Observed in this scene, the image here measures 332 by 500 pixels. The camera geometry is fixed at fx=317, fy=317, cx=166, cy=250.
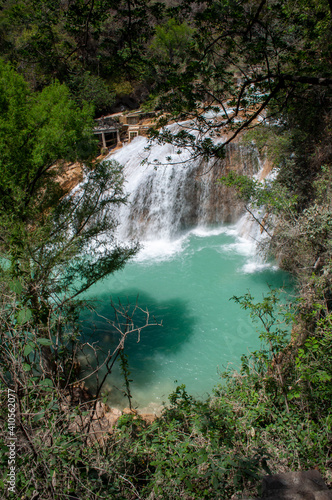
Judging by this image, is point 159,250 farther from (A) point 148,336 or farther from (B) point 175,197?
(A) point 148,336

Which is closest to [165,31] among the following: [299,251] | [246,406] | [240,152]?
[240,152]

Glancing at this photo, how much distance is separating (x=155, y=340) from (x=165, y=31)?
77.1 ft

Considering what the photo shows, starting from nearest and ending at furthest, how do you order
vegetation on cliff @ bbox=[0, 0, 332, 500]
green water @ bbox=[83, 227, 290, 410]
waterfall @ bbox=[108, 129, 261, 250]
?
vegetation on cliff @ bbox=[0, 0, 332, 500], green water @ bbox=[83, 227, 290, 410], waterfall @ bbox=[108, 129, 261, 250]

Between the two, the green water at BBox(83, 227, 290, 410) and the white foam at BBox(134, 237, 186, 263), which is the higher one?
the white foam at BBox(134, 237, 186, 263)

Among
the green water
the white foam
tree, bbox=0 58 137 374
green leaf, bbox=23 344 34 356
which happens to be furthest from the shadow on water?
green leaf, bbox=23 344 34 356

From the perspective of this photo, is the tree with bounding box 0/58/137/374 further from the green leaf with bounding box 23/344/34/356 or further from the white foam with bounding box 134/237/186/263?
the white foam with bounding box 134/237/186/263

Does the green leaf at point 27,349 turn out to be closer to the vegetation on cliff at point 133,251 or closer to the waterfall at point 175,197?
the vegetation on cliff at point 133,251

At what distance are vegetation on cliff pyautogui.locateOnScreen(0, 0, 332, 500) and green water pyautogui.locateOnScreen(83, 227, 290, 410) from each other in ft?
4.04

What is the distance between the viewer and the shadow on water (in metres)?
7.40

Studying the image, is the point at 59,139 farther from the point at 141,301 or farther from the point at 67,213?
the point at 141,301

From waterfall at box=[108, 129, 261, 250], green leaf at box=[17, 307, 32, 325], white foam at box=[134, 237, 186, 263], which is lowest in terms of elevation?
white foam at box=[134, 237, 186, 263]

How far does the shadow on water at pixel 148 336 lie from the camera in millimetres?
7400

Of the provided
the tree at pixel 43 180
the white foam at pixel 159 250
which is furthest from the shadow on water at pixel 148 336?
the white foam at pixel 159 250

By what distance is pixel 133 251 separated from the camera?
7602 mm
